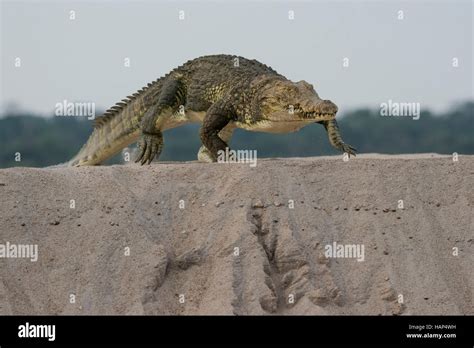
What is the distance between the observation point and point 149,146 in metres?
17.3

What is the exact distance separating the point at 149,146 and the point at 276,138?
43.4 meters

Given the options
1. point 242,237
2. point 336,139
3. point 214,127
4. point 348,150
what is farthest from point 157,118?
point 242,237

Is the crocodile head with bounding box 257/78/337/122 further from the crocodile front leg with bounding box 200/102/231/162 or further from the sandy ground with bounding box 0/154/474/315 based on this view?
the sandy ground with bounding box 0/154/474/315

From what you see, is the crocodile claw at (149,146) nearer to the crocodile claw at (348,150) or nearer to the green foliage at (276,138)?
the crocodile claw at (348,150)

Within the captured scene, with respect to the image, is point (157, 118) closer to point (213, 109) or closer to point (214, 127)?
point (213, 109)

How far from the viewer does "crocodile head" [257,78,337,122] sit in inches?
607

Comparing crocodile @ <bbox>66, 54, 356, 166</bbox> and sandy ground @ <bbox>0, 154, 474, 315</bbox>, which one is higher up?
crocodile @ <bbox>66, 54, 356, 166</bbox>

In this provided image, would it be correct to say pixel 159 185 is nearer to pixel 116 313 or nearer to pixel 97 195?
pixel 97 195

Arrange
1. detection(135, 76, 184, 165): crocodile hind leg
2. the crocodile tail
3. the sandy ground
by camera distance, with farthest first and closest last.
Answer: the crocodile tail < detection(135, 76, 184, 165): crocodile hind leg < the sandy ground

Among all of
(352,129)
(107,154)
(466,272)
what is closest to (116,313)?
(466,272)

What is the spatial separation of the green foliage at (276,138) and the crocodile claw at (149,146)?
3393cm

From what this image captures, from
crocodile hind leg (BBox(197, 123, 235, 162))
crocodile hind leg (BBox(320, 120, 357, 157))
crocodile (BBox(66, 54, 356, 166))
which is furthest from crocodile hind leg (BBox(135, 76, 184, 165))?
crocodile hind leg (BBox(320, 120, 357, 157))
